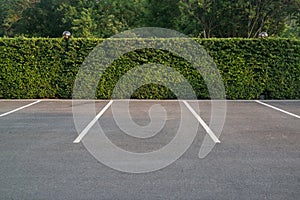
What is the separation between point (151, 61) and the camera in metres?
12.6

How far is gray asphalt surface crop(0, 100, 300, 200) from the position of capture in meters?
3.76

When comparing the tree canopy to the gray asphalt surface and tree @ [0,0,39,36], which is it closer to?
tree @ [0,0,39,36]

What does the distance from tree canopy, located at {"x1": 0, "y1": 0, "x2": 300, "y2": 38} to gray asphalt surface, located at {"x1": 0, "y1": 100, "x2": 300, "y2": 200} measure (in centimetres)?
1205

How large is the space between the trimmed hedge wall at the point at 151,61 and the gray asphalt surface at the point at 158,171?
191 inches

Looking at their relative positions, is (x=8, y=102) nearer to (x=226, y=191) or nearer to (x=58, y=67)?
(x=58, y=67)

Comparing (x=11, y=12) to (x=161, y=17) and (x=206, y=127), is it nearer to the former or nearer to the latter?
(x=161, y=17)

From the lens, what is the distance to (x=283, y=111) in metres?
9.66

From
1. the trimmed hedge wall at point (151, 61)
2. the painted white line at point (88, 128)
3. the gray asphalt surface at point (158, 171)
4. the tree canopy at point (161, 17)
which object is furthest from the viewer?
the tree canopy at point (161, 17)

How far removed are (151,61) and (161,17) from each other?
922cm

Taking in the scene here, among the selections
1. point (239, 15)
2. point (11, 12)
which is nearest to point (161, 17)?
point (239, 15)

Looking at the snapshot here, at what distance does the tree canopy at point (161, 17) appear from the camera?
1845 cm

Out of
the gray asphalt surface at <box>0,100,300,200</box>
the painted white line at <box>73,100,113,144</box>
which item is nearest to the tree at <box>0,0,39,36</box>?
the painted white line at <box>73,100,113,144</box>

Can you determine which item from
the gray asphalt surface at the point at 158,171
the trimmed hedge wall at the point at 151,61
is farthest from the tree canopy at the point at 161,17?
the gray asphalt surface at the point at 158,171

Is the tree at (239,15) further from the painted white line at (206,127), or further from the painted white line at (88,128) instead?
the painted white line at (88,128)
